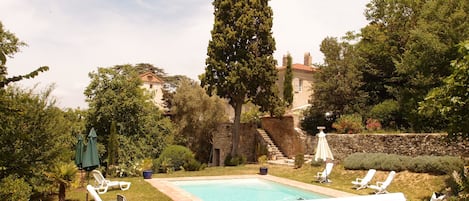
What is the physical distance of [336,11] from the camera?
19938mm

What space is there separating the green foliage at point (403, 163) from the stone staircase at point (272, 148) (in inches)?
319

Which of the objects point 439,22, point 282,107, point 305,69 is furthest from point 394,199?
point 305,69

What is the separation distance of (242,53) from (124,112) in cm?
846

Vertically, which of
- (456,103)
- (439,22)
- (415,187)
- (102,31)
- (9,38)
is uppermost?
(439,22)

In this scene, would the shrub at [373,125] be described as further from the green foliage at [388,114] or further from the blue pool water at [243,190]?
the blue pool water at [243,190]

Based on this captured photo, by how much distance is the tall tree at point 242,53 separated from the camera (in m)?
26.3

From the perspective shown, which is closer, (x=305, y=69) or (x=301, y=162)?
(x=301, y=162)

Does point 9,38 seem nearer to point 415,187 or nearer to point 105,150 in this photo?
point 105,150

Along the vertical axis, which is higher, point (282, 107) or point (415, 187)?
point (282, 107)

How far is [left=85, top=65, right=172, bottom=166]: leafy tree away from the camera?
24875 mm

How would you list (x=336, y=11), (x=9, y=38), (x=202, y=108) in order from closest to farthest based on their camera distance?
(x=9, y=38) < (x=336, y=11) < (x=202, y=108)

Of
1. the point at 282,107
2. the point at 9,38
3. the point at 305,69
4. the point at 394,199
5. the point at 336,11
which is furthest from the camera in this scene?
the point at 305,69

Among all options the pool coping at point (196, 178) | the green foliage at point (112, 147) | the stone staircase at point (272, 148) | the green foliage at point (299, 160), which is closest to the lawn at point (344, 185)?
the pool coping at point (196, 178)

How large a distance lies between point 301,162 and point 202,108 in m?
12.7
